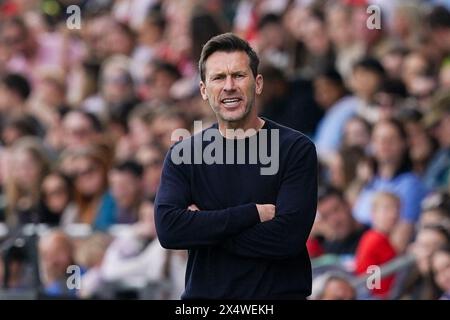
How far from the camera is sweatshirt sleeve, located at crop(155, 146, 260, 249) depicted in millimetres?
5824

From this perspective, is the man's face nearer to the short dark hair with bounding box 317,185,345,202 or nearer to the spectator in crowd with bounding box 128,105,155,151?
the short dark hair with bounding box 317,185,345,202

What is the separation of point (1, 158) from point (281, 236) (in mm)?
7180

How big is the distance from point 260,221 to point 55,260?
15.4 feet

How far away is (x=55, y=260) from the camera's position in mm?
10367

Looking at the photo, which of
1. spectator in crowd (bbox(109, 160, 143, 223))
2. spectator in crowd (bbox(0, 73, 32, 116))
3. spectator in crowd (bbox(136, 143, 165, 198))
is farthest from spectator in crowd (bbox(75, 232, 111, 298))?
spectator in crowd (bbox(0, 73, 32, 116))

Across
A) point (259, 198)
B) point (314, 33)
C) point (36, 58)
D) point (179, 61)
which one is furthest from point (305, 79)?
point (259, 198)

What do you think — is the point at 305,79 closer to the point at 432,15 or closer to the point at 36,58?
the point at 432,15

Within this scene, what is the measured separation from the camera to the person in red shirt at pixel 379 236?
9.54 meters

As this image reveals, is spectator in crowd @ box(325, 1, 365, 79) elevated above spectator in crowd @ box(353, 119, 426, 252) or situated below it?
above

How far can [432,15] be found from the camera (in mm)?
11469

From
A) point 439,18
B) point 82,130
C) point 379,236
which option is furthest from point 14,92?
point 379,236

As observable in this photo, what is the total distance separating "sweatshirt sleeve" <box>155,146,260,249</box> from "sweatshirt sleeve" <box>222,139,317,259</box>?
44 millimetres

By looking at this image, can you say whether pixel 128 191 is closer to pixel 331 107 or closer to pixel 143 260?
pixel 143 260

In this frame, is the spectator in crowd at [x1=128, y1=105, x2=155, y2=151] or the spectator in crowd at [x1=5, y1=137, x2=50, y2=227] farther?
the spectator in crowd at [x1=128, y1=105, x2=155, y2=151]
